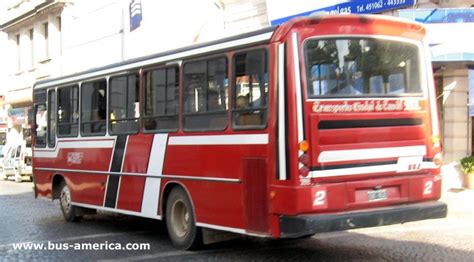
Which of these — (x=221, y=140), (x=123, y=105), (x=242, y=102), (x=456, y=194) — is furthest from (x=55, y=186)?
(x=456, y=194)

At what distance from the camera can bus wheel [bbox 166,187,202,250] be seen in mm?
8280

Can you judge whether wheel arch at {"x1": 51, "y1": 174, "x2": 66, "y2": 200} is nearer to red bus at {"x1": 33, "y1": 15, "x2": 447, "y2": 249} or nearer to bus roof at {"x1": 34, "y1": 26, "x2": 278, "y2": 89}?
bus roof at {"x1": 34, "y1": 26, "x2": 278, "y2": 89}

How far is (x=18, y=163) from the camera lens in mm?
26234

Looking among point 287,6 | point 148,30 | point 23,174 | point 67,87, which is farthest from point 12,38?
point 67,87

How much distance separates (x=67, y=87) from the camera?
1159 cm

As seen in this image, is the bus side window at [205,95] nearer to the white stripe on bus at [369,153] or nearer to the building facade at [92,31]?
the white stripe on bus at [369,153]

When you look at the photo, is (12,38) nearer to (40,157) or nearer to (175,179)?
(40,157)

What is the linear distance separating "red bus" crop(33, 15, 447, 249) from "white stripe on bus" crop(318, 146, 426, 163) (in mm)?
12

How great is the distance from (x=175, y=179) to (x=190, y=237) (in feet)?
2.68

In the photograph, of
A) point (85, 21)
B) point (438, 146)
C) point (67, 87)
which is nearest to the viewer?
point (438, 146)

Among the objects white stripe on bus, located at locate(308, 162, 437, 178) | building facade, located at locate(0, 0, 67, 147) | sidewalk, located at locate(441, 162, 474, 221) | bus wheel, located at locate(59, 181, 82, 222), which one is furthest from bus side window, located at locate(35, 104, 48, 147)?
building facade, located at locate(0, 0, 67, 147)

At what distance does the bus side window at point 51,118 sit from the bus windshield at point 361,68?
22.5 ft

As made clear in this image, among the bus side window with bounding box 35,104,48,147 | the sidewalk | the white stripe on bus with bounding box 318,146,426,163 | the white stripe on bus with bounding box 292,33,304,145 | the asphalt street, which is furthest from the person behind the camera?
the bus side window with bounding box 35,104,48,147

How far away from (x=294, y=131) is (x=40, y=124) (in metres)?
7.77
